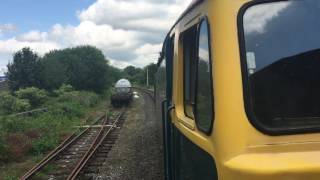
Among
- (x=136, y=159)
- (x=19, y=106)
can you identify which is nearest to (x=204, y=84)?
(x=136, y=159)

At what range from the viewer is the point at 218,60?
10.6 feet

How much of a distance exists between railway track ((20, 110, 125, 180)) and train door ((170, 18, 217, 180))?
26.0ft

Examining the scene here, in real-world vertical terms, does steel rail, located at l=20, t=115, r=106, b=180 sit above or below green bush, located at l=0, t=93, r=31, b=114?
below

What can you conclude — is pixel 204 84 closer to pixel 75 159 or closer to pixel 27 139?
pixel 75 159

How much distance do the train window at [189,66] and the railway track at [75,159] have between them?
8.07 meters

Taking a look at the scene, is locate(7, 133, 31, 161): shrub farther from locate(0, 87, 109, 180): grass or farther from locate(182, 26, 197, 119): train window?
locate(182, 26, 197, 119): train window

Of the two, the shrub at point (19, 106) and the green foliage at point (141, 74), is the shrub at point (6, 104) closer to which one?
the shrub at point (19, 106)

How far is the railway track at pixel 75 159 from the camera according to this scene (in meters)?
13.1

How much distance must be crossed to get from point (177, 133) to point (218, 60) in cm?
179

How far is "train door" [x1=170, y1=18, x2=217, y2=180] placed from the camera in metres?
3.43

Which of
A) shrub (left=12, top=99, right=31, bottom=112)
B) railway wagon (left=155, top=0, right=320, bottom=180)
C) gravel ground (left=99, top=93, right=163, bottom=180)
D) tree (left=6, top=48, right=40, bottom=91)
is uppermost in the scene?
tree (left=6, top=48, right=40, bottom=91)

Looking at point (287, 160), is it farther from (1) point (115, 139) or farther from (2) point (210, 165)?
(1) point (115, 139)

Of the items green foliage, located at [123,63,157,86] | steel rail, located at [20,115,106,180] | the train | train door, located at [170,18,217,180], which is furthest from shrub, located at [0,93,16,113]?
train door, located at [170,18,217,180]

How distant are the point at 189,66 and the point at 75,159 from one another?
37.8 feet
